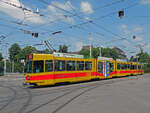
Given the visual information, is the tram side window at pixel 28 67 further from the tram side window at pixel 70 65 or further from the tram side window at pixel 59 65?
the tram side window at pixel 70 65

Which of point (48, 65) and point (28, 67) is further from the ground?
point (48, 65)

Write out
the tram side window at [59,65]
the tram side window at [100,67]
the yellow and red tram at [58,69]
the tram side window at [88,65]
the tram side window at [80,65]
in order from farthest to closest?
the tram side window at [100,67], the tram side window at [88,65], the tram side window at [80,65], the tram side window at [59,65], the yellow and red tram at [58,69]

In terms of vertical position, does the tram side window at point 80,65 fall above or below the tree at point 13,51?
below

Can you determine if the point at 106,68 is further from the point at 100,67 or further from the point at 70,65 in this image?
the point at 70,65

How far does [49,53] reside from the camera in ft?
46.0

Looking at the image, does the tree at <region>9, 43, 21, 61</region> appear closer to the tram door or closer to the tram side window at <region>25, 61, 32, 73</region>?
the tram door

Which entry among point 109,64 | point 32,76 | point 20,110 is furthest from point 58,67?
point 109,64

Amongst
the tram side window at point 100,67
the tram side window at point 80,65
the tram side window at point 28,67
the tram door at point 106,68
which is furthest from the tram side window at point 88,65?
the tram side window at point 28,67

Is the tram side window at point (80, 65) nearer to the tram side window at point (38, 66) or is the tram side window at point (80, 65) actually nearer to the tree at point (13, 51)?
the tram side window at point (38, 66)

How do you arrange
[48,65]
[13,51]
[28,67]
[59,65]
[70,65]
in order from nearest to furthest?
[48,65], [28,67], [59,65], [70,65], [13,51]

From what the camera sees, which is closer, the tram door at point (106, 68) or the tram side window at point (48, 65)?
the tram side window at point (48, 65)

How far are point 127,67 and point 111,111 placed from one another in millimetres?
23756

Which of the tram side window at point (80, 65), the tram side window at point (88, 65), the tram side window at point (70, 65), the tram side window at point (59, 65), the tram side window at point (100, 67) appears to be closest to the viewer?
the tram side window at point (59, 65)

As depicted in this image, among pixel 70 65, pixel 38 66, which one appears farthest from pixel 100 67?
pixel 38 66
